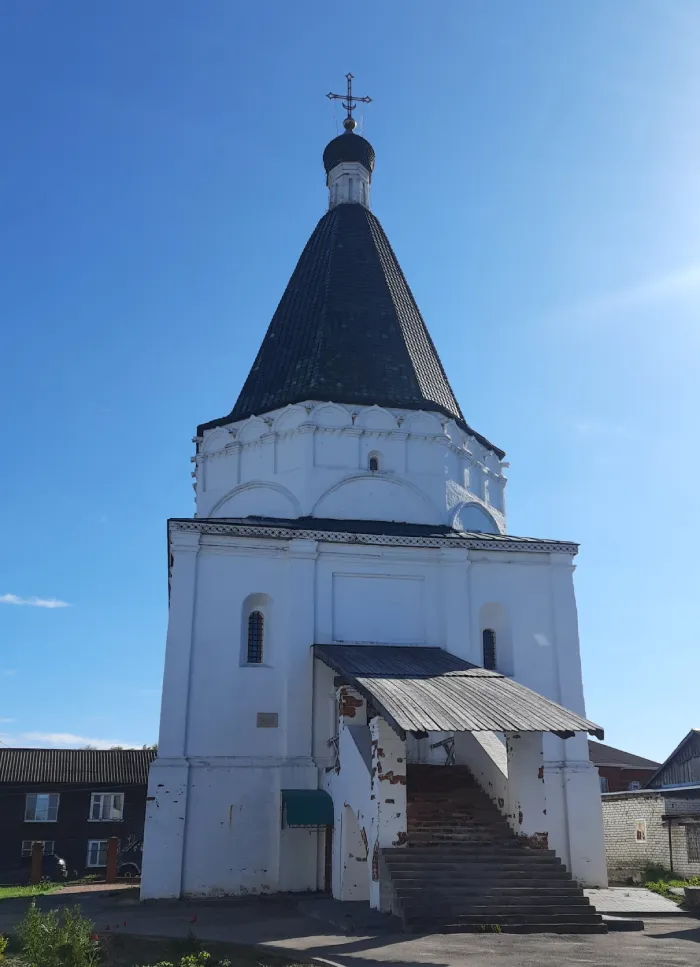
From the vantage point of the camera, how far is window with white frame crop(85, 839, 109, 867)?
83.2 ft

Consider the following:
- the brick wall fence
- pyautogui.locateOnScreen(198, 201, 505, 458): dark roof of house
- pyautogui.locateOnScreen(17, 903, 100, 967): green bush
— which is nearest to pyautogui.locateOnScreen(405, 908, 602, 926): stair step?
pyautogui.locateOnScreen(17, 903, 100, 967): green bush

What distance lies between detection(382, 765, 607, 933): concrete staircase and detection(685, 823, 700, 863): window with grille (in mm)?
6236

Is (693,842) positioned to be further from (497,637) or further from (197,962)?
(197,962)

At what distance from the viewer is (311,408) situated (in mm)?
17031

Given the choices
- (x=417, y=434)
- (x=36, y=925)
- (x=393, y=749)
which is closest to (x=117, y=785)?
(x=417, y=434)

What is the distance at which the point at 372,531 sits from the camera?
16078 mm

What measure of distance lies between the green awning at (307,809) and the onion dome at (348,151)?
16.4m

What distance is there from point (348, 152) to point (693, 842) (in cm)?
1814

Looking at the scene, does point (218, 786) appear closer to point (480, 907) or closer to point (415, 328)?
point (480, 907)

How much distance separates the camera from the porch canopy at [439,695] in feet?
36.6

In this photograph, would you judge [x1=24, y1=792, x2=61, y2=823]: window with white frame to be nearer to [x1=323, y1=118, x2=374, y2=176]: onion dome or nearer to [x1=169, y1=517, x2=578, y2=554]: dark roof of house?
[x1=169, y1=517, x2=578, y2=554]: dark roof of house

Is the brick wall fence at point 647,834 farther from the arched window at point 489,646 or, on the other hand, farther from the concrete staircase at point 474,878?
the concrete staircase at point 474,878

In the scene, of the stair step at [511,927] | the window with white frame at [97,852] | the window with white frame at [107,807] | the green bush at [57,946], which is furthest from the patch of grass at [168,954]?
the window with white frame at [107,807]

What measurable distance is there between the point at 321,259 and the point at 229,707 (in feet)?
36.3
